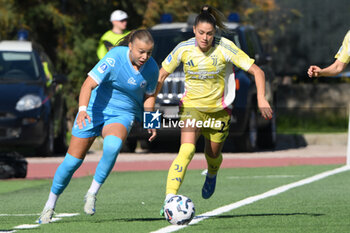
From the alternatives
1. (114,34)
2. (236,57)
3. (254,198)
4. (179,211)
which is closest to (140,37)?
(236,57)

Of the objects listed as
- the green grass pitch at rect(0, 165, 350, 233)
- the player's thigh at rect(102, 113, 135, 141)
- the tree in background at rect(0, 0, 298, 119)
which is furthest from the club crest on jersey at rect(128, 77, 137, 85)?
the tree in background at rect(0, 0, 298, 119)

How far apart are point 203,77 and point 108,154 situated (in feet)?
4.15

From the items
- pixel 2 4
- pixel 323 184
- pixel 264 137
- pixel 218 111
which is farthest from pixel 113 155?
pixel 2 4

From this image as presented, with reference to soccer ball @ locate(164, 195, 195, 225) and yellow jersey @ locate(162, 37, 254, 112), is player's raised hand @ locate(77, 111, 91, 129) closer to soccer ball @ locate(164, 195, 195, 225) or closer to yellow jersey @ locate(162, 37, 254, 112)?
soccer ball @ locate(164, 195, 195, 225)

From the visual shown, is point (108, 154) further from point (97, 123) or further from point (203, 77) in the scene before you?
point (203, 77)

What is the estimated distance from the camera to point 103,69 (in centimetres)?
898

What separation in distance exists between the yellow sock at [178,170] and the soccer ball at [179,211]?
39 centimetres

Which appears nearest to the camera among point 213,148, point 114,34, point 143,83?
point 143,83

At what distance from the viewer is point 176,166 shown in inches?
369

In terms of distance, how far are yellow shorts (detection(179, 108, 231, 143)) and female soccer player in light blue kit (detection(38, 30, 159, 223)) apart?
0.51m

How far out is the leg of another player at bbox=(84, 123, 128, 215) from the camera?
356 inches

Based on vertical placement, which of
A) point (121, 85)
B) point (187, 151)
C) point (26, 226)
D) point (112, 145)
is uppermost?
point (121, 85)

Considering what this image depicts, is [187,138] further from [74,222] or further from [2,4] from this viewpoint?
[2,4]

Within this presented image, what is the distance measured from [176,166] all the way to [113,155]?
2.09 ft
